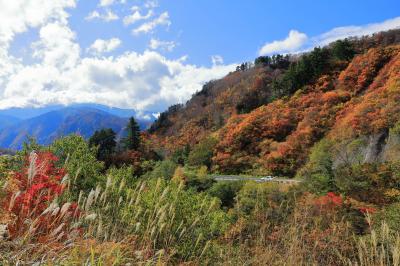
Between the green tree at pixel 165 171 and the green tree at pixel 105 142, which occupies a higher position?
the green tree at pixel 105 142

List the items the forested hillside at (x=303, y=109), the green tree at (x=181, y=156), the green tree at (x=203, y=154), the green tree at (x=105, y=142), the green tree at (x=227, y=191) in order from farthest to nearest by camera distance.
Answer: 1. the green tree at (x=105, y=142)
2. the green tree at (x=181, y=156)
3. the green tree at (x=203, y=154)
4. the forested hillside at (x=303, y=109)
5. the green tree at (x=227, y=191)

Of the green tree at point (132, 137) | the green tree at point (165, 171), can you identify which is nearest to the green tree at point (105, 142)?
the green tree at point (132, 137)

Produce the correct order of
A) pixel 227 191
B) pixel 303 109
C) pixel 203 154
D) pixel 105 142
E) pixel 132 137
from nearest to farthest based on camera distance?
pixel 227 191, pixel 203 154, pixel 303 109, pixel 105 142, pixel 132 137

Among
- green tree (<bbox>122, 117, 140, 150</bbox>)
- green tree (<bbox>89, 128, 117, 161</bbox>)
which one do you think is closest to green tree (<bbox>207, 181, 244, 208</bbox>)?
green tree (<bbox>89, 128, 117, 161</bbox>)

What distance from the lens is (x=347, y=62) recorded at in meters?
68.8

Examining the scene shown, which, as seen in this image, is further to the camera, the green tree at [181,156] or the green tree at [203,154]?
the green tree at [181,156]

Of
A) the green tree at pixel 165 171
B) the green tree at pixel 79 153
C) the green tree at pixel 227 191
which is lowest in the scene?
the green tree at pixel 227 191

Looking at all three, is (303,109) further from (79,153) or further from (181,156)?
(79,153)

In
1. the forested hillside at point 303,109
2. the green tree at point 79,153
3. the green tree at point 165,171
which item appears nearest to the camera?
the green tree at point 79,153

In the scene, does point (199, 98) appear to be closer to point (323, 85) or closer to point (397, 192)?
point (323, 85)

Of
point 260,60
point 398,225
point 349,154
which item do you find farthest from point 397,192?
point 260,60

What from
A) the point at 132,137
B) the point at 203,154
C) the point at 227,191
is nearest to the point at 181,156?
the point at 203,154

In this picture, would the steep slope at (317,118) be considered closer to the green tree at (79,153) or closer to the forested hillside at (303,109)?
the forested hillside at (303,109)

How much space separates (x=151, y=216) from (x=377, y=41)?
77.5 m
